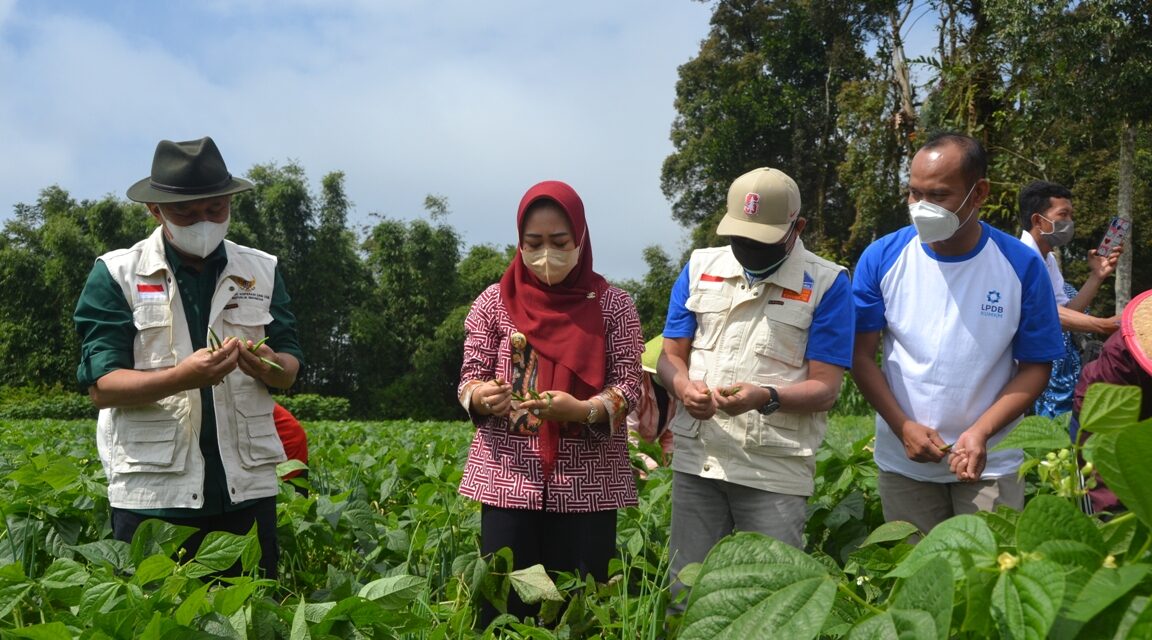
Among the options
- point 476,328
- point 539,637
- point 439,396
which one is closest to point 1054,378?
point 476,328

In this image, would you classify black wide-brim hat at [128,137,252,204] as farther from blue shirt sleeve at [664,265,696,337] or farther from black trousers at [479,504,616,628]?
blue shirt sleeve at [664,265,696,337]

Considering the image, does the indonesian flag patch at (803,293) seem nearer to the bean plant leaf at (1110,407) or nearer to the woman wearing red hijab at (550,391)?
the woman wearing red hijab at (550,391)

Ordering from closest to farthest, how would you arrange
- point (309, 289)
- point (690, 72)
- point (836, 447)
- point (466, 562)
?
point (466, 562), point (836, 447), point (690, 72), point (309, 289)

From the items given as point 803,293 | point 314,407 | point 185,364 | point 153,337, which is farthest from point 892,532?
point 314,407

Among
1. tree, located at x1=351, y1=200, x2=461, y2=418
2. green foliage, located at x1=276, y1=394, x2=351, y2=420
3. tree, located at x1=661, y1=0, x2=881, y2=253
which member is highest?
tree, located at x1=661, y1=0, x2=881, y2=253

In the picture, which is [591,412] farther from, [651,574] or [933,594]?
[933,594]

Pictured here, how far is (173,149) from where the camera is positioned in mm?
2881

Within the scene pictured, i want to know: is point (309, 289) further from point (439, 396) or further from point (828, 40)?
point (828, 40)

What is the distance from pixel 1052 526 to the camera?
0.92m

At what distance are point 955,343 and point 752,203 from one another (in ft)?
2.27

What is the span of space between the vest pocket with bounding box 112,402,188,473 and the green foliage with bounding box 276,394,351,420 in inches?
964

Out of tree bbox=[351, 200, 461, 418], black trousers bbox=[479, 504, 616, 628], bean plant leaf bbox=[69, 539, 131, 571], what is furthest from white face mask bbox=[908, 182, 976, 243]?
tree bbox=[351, 200, 461, 418]

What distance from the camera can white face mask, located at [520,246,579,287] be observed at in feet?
9.58

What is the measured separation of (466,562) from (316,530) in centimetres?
86
